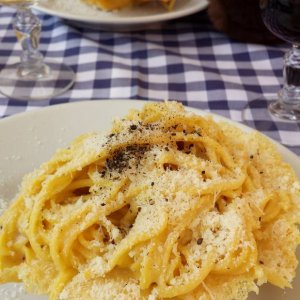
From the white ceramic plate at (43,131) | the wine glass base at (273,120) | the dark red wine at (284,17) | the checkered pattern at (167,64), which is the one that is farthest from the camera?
the checkered pattern at (167,64)

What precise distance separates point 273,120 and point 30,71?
85 centimetres

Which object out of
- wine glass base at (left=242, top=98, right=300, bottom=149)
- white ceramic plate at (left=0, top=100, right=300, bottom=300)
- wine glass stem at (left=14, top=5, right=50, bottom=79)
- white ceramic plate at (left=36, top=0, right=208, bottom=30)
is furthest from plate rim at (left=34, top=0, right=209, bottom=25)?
white ceramic plate at (left=0, top=100, right=300, bottom=300)

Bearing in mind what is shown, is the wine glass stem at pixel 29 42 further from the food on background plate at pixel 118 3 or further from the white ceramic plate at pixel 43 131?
the white ceramic plate at pixel 43 131

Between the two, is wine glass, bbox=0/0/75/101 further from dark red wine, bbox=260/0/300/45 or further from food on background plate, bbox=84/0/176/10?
dark red wine, bbox=260/0/300/45

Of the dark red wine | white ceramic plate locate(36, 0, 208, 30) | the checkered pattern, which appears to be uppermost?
the dark red wine

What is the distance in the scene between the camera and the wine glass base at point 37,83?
180cm

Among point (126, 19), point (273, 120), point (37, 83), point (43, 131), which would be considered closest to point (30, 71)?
point (37, 83)

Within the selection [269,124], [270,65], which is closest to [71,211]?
[269,124]

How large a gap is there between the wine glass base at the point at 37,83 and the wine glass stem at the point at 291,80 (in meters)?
0.70

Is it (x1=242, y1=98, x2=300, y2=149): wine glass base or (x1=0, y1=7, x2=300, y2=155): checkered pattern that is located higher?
(x1=0, y1=7, x2=300, y2=155): checkered pattern

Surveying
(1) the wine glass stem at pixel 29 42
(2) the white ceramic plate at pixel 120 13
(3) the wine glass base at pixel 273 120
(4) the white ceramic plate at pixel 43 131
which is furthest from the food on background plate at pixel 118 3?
(4) the white ceramic plate at pixel 43 131

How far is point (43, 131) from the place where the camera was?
1.39 meters

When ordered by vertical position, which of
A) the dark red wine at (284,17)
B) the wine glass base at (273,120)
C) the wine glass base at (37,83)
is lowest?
the wine glass base at (273,120)

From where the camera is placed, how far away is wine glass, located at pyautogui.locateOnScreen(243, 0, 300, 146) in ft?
4.97
